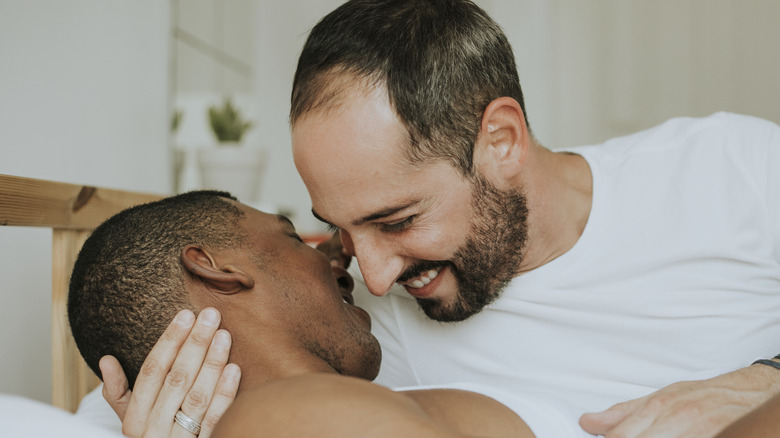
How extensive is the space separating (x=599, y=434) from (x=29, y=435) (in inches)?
33.2

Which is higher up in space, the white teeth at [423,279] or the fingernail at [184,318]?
the fingernail at [184,318]

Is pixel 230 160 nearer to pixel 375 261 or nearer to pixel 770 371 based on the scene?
pixel 375 261

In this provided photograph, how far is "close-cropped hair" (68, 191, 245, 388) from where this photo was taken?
1160mm

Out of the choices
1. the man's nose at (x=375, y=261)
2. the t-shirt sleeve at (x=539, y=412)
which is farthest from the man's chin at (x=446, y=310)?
the t-shirt sleeve at (x=539, y=412)

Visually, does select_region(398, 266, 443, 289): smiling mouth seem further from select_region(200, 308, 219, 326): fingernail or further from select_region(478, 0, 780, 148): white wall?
select_region(478, 0, 780, 148): white wall

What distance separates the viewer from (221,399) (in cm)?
109

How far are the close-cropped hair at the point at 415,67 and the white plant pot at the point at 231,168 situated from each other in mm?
1310

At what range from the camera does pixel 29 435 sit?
0.78m

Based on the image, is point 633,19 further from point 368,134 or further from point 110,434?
point 110,434

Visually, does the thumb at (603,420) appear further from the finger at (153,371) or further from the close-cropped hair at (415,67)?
the finger at (153,371)

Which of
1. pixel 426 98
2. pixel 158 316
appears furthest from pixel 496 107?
pixel 158 316

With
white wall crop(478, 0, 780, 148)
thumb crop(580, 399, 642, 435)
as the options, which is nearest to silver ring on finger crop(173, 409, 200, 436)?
thumb crop(580, 399, 642, 435)

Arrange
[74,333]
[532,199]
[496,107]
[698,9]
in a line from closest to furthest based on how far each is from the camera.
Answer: [74,333] → [496,107] → [532,199] → [698,9]

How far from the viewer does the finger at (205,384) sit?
3.61ft
